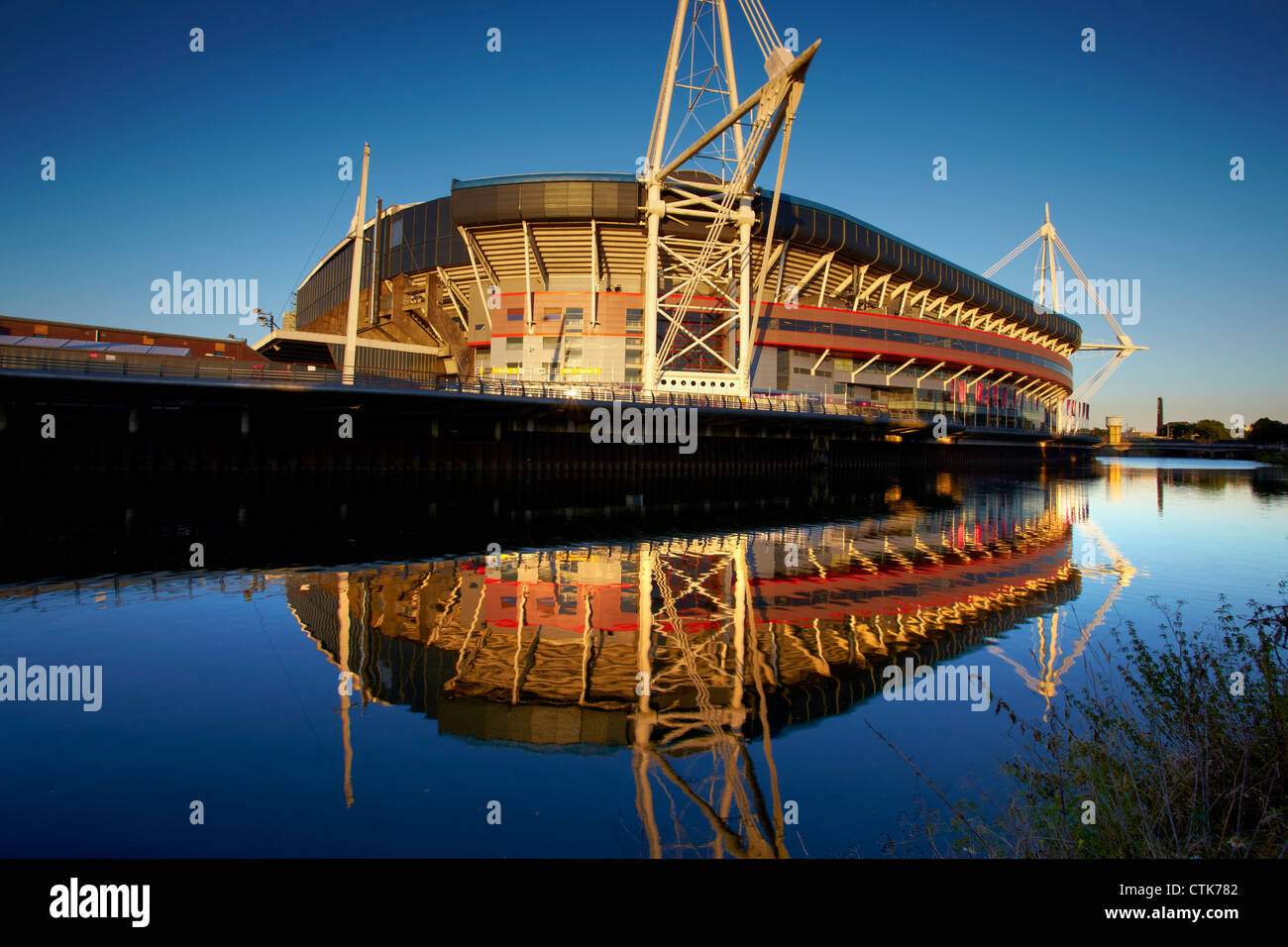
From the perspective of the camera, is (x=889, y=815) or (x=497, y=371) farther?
(x=497, y=371)

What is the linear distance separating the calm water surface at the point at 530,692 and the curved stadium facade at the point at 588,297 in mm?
30603

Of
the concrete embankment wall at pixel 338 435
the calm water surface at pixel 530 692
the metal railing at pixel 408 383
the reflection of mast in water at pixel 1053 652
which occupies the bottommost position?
the reflection of mast in water at pixel 1053 652

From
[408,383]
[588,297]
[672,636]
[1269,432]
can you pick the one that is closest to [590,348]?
[588,297]

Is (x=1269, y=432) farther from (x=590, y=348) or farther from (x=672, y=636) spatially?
(x=672, y=636)

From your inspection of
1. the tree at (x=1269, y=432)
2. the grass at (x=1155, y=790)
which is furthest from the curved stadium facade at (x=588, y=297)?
the tree at (x=1269, y=432)

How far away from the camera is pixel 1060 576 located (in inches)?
611

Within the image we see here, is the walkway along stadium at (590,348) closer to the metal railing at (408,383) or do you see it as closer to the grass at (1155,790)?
the metal railing at (408,383)

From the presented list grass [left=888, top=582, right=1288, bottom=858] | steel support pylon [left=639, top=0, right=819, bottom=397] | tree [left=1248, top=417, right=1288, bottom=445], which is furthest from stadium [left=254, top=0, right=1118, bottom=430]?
tree [left=1248, top=417, right=1288, bottom=445]

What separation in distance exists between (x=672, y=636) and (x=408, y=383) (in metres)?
28.3

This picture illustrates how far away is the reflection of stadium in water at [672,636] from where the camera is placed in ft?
22.0

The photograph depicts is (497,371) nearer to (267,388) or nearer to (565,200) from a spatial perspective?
(565,200)

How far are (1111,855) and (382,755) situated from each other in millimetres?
5699

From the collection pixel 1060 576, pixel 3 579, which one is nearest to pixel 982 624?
pixel 1060 576

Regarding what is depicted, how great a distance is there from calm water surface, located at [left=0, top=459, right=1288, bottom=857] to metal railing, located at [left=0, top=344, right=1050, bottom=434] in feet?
46.4
